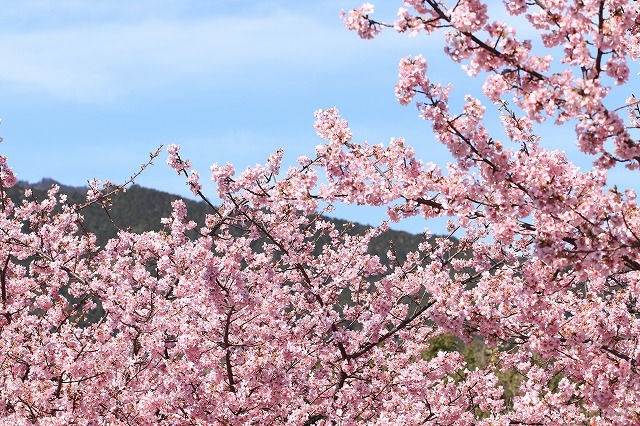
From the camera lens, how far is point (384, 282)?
1061 cm

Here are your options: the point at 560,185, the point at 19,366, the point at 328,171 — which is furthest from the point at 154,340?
the point at 560,185

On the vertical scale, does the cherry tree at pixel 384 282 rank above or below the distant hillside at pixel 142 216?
below

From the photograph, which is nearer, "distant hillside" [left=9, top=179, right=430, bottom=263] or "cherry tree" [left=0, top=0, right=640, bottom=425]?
"cherry tree" [left=0, top=0, right=640, bottom=425]

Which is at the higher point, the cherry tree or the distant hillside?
the distant hillside

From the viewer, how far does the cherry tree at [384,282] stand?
5.75 meters

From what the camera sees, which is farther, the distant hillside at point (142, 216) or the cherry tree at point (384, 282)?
the distant hillside at point (142, 216)

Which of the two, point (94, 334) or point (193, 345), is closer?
point (193, 345)

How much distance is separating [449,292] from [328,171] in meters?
1.66

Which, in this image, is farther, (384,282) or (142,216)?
(142,216)

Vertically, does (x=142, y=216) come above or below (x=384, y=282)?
above

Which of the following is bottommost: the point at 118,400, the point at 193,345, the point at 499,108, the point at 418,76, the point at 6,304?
the point at 118,400

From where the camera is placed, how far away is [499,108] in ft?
28.8

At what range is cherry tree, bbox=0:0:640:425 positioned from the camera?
575 centimetres

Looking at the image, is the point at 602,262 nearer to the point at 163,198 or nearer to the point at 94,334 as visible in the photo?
the point at 94,334
